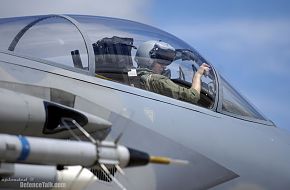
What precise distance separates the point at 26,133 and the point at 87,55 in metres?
2.15

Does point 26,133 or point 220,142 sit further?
point 220,142

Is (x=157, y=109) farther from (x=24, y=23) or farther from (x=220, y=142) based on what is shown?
(x=24, y=23)

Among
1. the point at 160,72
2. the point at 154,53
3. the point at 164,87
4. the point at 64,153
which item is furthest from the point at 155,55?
the point at 64,153

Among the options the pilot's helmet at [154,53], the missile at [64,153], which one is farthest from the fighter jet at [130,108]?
the missile at [64,153]

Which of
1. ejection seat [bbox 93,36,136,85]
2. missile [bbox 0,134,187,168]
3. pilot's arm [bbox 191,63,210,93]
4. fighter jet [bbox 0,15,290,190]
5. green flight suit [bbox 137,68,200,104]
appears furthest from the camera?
pilot's arm [bbox 191,63,210,93]

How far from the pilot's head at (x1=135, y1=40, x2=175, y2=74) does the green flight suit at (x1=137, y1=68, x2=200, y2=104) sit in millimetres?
156

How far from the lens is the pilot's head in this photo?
323 inches

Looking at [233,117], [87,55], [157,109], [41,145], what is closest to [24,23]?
[87,55]

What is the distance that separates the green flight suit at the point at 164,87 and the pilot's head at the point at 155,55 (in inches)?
6.2

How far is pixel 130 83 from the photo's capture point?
7668 mm

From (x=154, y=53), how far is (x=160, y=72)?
356mm

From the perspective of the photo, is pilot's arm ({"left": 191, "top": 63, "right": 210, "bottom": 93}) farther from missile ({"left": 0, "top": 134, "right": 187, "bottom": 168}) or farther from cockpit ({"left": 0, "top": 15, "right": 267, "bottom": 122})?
missile ({"left": 0, "top": 134, "right": 187, "bottom": 168})

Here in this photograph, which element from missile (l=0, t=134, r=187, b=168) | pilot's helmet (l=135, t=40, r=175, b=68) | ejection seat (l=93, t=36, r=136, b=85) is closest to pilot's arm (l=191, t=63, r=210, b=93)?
pilot's helmet (l=135, t=40, r=175, b=68)

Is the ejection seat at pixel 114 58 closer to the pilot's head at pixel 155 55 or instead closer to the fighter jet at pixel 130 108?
the fighter jet at pixel 130 108
